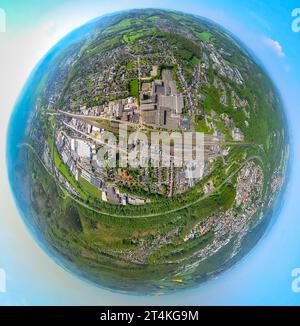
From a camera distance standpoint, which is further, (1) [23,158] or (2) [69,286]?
(2) [69,286]

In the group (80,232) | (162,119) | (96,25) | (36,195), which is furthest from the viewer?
(96,25)

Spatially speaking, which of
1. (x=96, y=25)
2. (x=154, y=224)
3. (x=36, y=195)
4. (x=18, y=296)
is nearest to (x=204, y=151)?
(x=154, y=224)

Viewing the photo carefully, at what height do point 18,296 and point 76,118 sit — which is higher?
point 76,118

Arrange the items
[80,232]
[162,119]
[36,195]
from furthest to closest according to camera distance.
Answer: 1. [36,195]
2. [80,232]
3. [162,119]

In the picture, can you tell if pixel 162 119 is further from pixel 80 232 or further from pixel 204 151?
pixel 80 232
